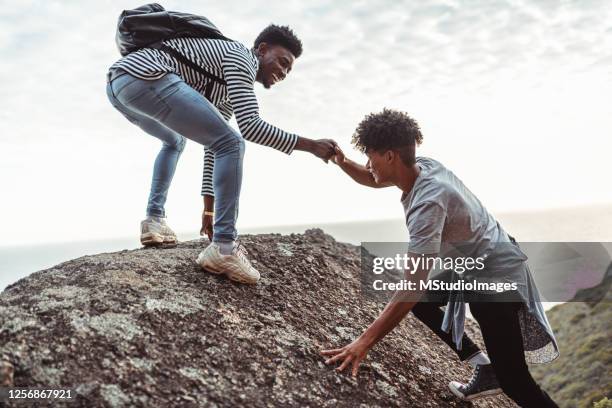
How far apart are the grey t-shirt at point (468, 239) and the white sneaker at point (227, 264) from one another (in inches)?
60.8

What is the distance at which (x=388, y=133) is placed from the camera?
3.44m

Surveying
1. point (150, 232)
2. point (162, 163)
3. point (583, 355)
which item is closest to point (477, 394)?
point (150, 232)

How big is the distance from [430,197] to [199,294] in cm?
203

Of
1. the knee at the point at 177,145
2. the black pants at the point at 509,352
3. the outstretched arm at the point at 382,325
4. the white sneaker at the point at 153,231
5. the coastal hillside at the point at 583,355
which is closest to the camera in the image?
the outstretched arm at the point at 382,325

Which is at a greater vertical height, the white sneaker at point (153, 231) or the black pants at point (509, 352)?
the white sneaker at point (153, 231)

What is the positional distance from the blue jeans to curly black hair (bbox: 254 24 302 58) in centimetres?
92

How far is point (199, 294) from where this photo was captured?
380 cm

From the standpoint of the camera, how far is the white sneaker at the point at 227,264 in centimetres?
403

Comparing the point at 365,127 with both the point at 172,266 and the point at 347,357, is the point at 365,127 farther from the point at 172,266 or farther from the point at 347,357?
the point at 172,266

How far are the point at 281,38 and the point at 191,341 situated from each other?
2719 millimetres

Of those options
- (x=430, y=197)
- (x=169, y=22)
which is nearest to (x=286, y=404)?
(x=430, y=197)

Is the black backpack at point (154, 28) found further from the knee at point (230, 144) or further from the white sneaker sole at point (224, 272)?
the white sneaker sole at point (224, 272)

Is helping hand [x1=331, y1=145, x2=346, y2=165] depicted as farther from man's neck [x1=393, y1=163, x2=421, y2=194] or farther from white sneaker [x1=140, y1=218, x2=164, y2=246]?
white sneaker [x1=140, y1=218, x2=164, y2=246]

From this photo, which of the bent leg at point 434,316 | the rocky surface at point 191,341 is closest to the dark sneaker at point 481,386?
the rocky surface at point 191,341
